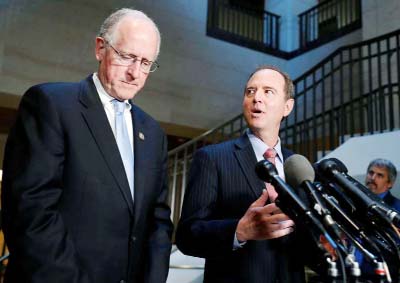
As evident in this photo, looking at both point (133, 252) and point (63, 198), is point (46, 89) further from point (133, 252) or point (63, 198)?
point (133, 252)

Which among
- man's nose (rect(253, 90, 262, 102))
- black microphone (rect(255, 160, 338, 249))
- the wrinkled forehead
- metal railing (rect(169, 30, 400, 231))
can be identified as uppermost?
metal railing (rect(169, 30, 400, 231))

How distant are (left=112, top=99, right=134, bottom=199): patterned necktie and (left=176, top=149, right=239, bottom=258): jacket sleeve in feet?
0.96

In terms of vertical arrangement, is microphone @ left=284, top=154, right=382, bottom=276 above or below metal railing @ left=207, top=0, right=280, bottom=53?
below

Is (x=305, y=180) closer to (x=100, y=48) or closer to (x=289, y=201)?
(x=289, y=201)

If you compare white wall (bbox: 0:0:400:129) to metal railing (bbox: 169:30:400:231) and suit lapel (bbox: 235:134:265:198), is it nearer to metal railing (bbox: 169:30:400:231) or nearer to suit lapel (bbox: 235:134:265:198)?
metal railing (bbox: 169:30:400:231)

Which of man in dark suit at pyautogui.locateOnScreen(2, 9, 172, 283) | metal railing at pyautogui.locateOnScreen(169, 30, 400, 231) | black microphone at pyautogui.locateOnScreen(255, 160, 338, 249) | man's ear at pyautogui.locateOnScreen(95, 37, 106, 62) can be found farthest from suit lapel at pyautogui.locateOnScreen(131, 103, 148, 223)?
metal railing at pyautogui.locateOnScreen(169, 30, 400, 231)

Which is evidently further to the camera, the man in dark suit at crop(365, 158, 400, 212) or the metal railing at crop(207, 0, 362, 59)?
the metal railing at crop(207, 0, 362, 59)

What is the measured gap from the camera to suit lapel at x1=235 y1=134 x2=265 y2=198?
161cm

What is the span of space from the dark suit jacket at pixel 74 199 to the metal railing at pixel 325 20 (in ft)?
Result: 26.7

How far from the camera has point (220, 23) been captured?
32.4 feet

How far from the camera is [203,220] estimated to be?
155 centimetres

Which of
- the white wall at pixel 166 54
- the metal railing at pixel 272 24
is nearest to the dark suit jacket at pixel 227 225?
the white wall at pixel 166 54

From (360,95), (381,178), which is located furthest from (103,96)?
(360,95)

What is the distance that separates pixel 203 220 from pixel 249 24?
356 inches
